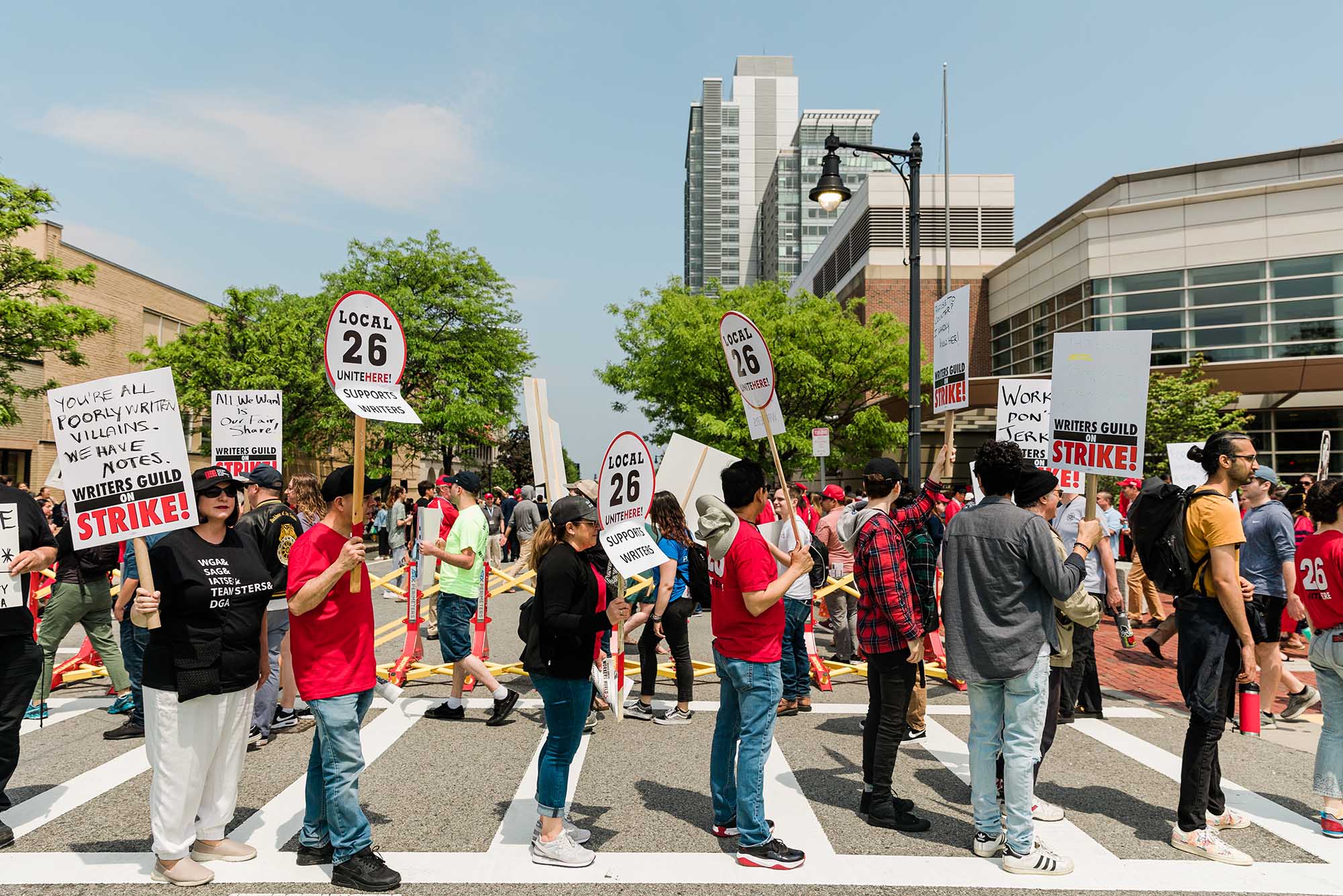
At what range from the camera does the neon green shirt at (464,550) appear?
7223 millimetres

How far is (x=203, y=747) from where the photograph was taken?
407 centimetres

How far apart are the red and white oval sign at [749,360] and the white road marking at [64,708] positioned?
6.41 metres

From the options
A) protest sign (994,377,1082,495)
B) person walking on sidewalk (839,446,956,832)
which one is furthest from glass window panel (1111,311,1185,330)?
person walking on sidewalk (839,446,956,832)

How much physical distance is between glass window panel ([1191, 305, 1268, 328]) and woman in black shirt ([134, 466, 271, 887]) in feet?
104

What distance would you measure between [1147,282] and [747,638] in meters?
30.3

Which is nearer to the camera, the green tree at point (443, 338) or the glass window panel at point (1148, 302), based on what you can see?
the glass window panel at point (1148, 302)

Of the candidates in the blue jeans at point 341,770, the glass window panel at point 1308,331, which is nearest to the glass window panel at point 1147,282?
the glass window panel at point 1308,331

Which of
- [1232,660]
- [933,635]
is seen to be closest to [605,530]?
[1232,660]

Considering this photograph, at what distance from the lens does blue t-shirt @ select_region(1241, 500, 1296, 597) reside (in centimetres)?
724

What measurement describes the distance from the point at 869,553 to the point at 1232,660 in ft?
6.74

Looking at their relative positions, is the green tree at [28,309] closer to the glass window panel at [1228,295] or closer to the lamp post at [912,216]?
the lamp post at [912,216]

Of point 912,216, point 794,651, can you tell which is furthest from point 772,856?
point 912,216

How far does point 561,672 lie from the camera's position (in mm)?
4188

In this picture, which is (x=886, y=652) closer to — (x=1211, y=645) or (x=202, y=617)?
(x=1211, y=645)
